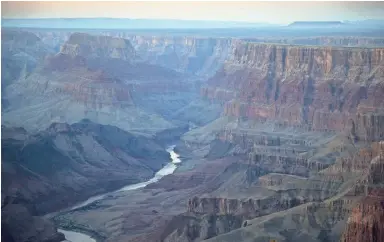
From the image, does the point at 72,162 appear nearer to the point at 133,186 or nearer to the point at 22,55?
the point at 133,186

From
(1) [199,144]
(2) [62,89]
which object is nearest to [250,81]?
(1) [199,144]

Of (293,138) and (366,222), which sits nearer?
(366,222)

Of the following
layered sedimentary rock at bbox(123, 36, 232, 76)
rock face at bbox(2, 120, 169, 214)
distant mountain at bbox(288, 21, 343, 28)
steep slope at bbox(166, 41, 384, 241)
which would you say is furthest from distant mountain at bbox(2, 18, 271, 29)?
layered sedimentary rock at bbox(123, 36, 232, 76)

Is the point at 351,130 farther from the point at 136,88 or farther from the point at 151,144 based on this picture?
the point at 136,88

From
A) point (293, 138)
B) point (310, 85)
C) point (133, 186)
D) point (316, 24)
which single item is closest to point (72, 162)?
point (133, 186)

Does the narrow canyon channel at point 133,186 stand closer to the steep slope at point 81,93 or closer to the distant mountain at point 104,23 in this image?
the steep slope at point 81,93

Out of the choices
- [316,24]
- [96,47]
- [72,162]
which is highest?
[316,24]
